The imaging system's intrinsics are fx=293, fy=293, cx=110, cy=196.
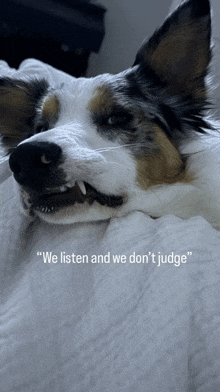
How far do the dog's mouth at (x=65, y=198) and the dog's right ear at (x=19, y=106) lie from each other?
568mm

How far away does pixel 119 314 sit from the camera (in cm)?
51

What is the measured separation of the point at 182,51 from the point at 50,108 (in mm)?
483

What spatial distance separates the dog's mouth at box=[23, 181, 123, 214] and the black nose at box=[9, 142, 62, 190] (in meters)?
0.03

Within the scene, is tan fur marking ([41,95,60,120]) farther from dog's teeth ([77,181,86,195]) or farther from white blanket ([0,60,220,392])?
white blanket ([0,60,220,392])

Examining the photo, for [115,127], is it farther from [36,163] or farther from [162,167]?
[36,163]

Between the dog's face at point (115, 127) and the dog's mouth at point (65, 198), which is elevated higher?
the dog's face at point (115, 127)

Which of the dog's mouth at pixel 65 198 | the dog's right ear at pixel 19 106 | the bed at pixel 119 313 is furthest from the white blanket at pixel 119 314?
the dog's right ear at pixel 19 106

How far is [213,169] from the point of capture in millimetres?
945

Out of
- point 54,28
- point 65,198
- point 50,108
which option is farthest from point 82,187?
point 54,28

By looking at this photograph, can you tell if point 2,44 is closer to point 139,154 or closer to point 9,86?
point 9,86

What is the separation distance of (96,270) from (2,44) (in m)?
1.84

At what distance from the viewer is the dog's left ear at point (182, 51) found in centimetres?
89

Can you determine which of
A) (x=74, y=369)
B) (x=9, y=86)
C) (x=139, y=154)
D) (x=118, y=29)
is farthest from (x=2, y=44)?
(x=74, y=369)

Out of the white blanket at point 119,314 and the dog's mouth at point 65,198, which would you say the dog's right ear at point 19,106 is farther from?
the white blanket at point 119,314
